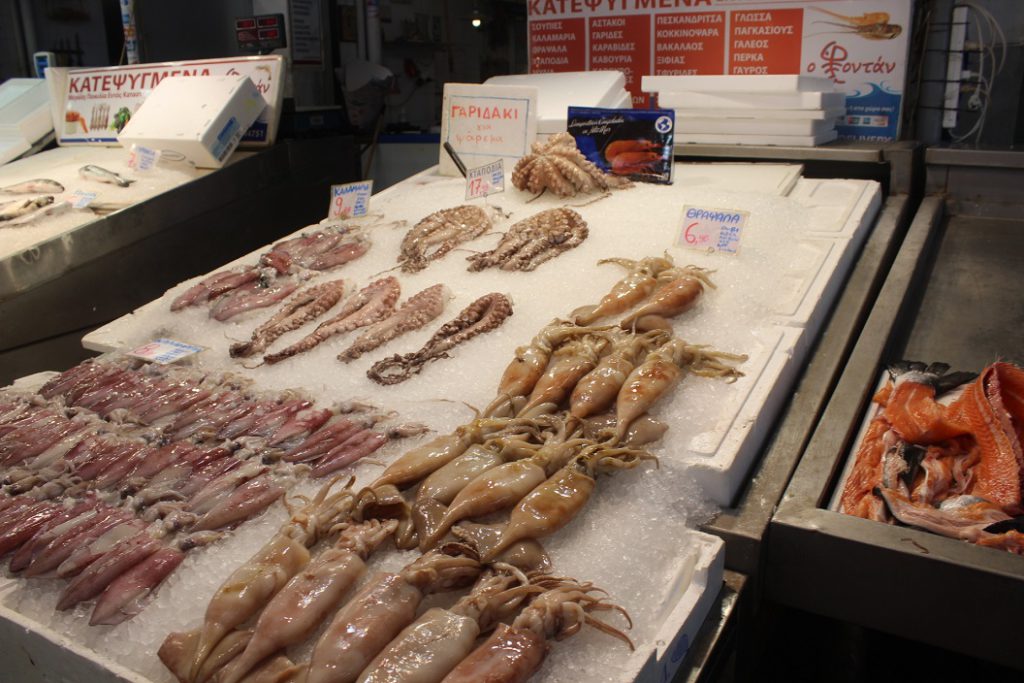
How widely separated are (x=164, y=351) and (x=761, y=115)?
3.02 meters

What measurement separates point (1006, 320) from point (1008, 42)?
1.85 m

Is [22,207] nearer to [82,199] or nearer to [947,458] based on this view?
[82,199]

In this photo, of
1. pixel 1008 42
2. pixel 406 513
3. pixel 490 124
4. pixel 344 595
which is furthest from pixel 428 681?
pixel 1008 42

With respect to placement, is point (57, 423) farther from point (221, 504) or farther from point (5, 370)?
point (5, 370)

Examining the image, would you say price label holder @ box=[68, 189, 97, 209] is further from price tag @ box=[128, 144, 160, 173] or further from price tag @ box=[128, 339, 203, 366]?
price tag @ box=[128, 339, 203, 366]

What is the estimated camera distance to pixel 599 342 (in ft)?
8.35

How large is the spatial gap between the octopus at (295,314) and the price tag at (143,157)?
86.8 inches

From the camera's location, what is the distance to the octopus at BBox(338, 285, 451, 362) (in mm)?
2908

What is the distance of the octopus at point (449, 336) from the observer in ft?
8.86

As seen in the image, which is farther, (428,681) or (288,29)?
(288,29)

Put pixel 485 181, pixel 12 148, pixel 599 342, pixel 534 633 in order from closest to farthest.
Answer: pixel 534 633, pixel 599 342, pixel 485 181, pixel 12 148

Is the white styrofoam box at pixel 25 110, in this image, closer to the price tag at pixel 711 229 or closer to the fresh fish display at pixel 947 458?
the price tag at pixel 711 229

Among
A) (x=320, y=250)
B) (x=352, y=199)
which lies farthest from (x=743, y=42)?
(x=320, y=250)

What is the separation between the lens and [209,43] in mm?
8570
